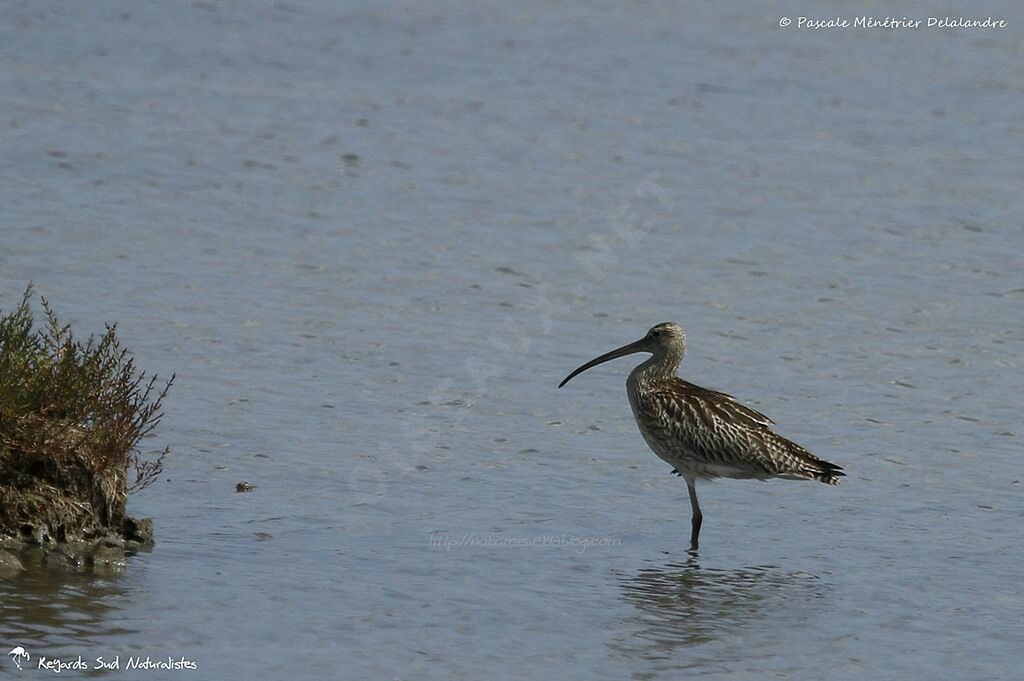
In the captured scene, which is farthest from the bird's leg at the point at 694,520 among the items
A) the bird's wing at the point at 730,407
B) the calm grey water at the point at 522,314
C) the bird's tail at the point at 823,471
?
the bird's tail at the point at 823,471

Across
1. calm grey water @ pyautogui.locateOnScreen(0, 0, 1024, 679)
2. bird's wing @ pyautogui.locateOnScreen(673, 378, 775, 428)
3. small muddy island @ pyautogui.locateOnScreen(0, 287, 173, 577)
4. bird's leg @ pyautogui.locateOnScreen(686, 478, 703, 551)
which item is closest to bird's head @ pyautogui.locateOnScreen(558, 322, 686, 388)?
bird's wing @ pyautogui.locateOnScreen(673, 378, 775, 428)

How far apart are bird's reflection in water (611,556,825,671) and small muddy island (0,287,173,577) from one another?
2642mm

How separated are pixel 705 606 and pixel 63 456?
3.39m

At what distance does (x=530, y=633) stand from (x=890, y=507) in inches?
142

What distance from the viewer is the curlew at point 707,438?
1188 centimetres

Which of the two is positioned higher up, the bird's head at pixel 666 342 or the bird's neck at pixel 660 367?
the bird's head at pixel 666 342

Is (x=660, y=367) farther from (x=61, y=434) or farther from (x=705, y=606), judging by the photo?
(x=61, y=434)

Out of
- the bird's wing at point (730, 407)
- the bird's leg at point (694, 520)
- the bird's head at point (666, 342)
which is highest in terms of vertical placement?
the bird's head at point (666, 342)

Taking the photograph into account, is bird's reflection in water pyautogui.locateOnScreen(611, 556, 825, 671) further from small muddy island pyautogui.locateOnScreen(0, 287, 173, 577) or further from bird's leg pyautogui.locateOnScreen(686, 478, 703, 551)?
small muddy island pyautogui.locateOnScreen(0, 287, 173, 577)

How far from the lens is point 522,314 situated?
1666cm

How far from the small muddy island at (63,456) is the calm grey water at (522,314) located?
13.4 inches

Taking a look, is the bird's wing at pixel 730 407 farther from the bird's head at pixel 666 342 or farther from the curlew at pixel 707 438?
the bird's head at pixel 666 342

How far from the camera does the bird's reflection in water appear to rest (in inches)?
372

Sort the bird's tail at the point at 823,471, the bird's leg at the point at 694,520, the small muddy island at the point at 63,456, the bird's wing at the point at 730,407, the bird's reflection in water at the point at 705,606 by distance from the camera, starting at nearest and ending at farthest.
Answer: the bird's reflection in water at the point at 705,606, the small muddy island at the point at 63,456, the bird's leg at the point at 694,520, the bird's tail at the point at 823,471, the bird's wing at the point at 730,407
